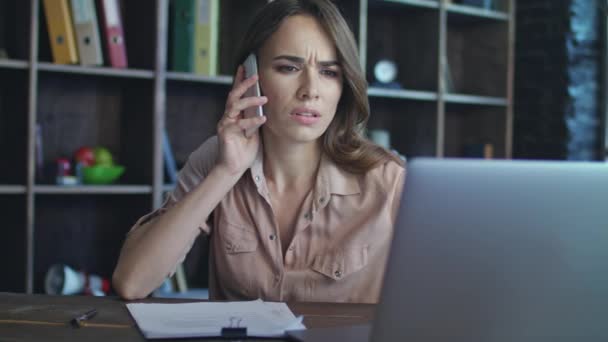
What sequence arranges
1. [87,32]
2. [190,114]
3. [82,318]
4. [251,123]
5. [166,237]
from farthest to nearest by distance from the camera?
1. [190,114]
2. [87,32]
3. [251,123]
4. [166,237]
5. [82,318]

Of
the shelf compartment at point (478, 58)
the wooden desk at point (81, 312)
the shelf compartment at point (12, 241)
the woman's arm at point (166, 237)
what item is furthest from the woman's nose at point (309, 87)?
the shelf compartment at point (478, 58)

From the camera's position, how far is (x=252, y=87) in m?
1.76

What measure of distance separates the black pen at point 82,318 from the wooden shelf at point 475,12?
2768mm

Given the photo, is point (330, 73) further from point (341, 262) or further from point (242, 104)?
point (341, 262)

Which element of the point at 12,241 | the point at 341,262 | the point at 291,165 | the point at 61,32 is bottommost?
the point at 12,241

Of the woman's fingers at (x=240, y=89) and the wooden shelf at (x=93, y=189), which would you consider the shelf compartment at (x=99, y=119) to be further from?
the woman's fingers at (x=240, y=89)

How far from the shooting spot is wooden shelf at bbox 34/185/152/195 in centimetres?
268

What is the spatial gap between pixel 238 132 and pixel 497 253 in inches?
41.0

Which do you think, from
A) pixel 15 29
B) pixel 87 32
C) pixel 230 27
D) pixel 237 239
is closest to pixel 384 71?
pixel 230 27

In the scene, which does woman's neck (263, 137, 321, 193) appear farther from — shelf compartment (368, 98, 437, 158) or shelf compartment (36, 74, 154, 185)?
shelf compartment (368, 98, 437, 158)

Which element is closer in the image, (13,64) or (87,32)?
(13,64)

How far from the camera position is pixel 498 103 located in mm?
3764

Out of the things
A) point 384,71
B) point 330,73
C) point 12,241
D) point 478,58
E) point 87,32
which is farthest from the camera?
point 478,58

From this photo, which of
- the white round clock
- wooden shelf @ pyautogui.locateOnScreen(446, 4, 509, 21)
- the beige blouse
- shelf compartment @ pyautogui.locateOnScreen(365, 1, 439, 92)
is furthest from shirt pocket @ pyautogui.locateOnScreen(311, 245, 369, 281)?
wooden shelf @ pyautogui.locateOnScreen(446, 4, 509, 21)
